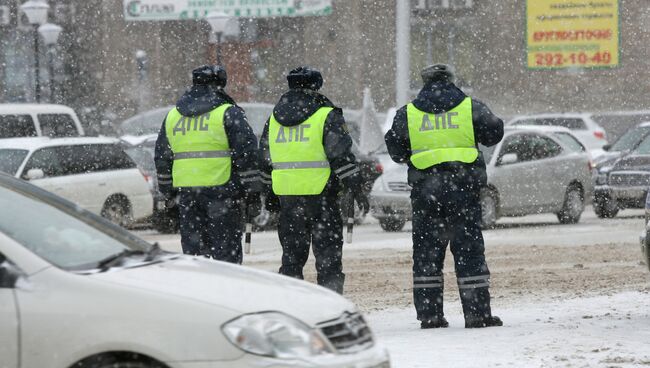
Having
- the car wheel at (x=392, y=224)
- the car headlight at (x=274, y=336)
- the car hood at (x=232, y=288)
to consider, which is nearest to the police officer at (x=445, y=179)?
the car hood at (x=232, y=288)

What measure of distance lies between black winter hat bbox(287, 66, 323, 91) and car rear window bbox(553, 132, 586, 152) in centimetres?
1296

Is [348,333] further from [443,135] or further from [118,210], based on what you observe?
[118,210]

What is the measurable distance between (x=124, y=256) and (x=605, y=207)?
17.3 metres

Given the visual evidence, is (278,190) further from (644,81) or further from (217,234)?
(644,81)

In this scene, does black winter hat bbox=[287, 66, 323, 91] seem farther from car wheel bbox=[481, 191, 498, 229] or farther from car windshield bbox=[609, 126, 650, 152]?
car windshield bbox=[609, 126, 650, 152]

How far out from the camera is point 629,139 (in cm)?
2498

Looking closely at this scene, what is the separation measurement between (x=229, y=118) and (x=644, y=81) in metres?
33.6

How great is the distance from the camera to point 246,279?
6465 millimetres

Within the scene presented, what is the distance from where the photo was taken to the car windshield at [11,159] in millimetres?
19750

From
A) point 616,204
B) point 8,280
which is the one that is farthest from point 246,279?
point 616,204

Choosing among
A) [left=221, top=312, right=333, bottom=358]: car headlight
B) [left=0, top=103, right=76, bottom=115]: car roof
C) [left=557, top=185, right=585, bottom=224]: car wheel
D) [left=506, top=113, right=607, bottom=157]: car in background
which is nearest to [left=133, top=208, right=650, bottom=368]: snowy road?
[left=557, top=185, right=585, bottom=224]: car wheel

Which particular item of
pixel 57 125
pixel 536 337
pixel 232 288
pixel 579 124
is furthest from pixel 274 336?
pixel 579 124

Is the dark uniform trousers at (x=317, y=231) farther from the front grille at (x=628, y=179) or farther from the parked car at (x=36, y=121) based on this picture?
the parked car at (x=36, y=121)

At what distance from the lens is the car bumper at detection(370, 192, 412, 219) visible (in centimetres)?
2053
